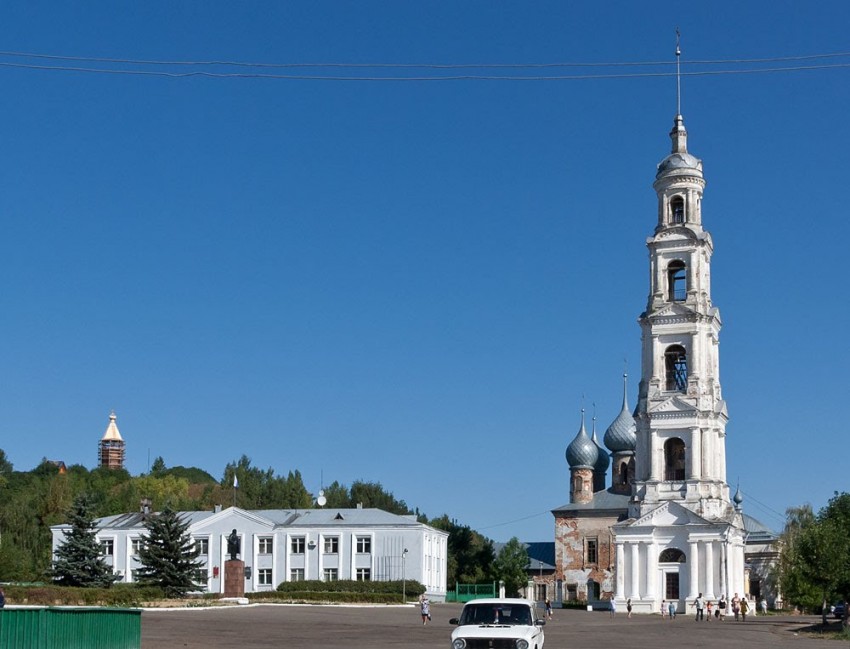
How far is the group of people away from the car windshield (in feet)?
133

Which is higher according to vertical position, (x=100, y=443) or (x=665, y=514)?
(x=100, y=443)

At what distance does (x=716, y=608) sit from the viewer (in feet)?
225

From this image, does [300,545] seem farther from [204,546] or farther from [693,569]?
[693,569]

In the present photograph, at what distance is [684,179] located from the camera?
78250 mm

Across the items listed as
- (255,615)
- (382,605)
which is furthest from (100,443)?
(255,615)

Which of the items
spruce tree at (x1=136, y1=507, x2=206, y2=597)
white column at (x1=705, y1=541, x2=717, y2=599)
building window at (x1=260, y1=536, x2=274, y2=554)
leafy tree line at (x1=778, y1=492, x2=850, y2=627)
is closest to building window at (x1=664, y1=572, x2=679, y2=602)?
white column at (x1=705, y1=541, x2=717, y2=599)

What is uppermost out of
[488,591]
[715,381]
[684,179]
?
[684,179]

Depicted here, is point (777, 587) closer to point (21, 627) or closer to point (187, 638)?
point (187, 638)

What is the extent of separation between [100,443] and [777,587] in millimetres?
114623

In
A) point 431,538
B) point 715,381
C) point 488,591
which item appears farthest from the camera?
point 488,591

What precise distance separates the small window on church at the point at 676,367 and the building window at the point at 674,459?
3334 mm

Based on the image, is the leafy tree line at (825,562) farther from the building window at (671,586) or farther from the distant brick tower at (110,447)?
the distant brick tower at (110,447)

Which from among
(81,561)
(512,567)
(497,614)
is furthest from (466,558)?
(497,614)

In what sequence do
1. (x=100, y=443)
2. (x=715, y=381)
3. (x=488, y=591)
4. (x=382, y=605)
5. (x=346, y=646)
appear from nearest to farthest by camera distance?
(x=346, y=646) → (x=382, y=605) → (x=715, y=381) → (x=488, y=591) → (x=100, y=443)
